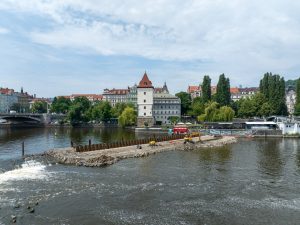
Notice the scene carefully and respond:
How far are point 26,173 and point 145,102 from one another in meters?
85.3

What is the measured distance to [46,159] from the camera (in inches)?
2028

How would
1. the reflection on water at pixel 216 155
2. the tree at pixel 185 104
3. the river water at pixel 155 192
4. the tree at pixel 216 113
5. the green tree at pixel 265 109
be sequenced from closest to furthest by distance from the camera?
the river water at pixel 155 192 < the reflection on water at pixel 216 155 < the tree at pixel 216 113 < the green tree at pixel 265 109 < the tree at pixel 185 104

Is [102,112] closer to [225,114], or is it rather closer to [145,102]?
[145,102]

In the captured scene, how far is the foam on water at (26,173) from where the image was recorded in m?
40.0

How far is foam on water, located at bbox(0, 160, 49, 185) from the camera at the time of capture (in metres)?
40.0

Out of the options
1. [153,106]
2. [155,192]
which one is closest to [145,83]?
[153,106]

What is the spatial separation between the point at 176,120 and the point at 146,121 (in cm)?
1477

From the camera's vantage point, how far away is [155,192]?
115 ft

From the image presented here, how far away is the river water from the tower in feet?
235

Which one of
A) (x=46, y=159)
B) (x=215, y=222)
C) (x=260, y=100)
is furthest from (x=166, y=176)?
(x=260, y=100)

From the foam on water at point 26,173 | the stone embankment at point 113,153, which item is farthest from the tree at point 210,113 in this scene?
the foam on water at point 26,173

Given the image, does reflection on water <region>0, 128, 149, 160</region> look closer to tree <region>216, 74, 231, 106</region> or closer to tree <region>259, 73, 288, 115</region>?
tree <region>216, 74, 231, 106</region>

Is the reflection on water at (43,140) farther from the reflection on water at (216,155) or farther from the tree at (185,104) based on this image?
the tree at (185,104)

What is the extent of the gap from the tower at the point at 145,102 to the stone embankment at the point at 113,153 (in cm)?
5034
